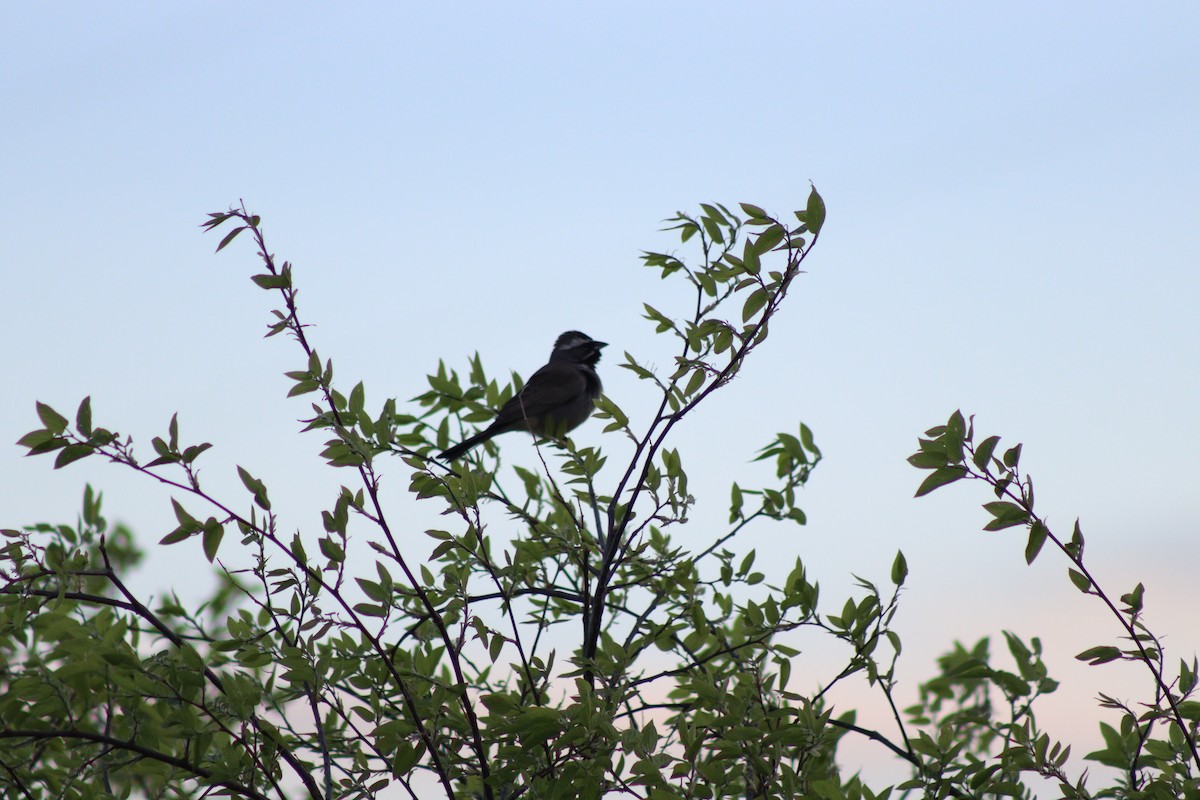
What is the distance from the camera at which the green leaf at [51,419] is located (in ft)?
9.65

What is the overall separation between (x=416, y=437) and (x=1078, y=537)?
3523 millimetres

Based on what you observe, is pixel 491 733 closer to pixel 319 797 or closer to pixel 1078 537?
pixel 319 797

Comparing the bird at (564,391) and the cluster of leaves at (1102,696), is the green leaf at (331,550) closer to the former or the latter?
the cluster of leaves at (1102,696)

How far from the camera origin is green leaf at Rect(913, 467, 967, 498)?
115 inches

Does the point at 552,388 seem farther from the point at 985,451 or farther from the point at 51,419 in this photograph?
the point at 985,451

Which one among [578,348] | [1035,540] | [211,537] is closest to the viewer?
[1035,540]

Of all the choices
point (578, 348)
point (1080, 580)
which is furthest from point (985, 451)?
point (578, 348)

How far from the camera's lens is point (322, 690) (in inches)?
131

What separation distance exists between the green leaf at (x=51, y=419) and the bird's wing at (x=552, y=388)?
7185 millimetres

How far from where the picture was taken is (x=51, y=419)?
2945mm

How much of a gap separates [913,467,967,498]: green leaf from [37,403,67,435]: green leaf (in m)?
2.34

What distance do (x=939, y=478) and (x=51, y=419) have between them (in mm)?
2418

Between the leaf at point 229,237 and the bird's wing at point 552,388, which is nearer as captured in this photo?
the leaf at point 229,237

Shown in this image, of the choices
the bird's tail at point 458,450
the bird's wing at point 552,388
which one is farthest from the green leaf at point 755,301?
the bird's wing at point 552,388
